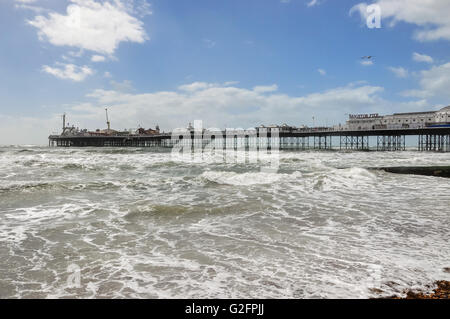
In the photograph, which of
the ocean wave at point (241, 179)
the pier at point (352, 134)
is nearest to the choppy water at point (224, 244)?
the ocean wave at point (241, 179)

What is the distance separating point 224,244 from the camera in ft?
17.7

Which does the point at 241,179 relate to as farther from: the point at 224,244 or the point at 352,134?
the point at 352,134

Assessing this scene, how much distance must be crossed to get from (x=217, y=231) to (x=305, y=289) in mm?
2996

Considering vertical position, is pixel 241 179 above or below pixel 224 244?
above

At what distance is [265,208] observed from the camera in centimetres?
857

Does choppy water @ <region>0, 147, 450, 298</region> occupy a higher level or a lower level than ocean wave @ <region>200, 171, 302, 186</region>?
lower

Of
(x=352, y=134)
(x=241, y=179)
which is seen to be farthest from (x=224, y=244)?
(x=352, y=134)

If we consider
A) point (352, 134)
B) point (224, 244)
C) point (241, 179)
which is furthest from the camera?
point (352, 134)

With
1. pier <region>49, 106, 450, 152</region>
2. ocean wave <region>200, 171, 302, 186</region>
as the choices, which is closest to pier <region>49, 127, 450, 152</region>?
pier <region>49, 106, 450, 152</region>

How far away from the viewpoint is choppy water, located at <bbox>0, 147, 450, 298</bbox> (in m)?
3.70

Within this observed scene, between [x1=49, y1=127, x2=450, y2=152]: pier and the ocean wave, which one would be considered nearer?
the ocean wave

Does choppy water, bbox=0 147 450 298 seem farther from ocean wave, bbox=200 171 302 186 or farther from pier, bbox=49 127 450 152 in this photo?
pier, bbox=49 127 450 152
